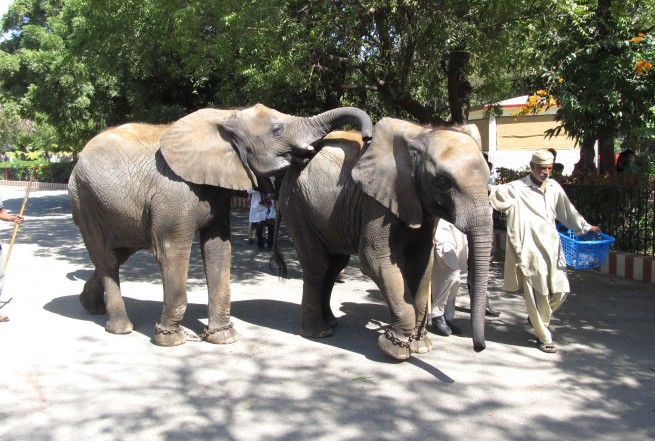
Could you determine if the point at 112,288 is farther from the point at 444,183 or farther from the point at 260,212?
the point at 260,212

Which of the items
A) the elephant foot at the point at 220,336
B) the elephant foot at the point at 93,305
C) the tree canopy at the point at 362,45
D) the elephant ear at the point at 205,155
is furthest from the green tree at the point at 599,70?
the elephant foot at the point at 93,305

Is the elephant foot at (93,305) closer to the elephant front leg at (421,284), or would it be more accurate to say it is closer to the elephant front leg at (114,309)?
the elephant front leg at (114,309)

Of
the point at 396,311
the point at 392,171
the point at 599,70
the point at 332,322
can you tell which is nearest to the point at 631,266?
the point at 599,70

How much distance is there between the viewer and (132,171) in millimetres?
6238

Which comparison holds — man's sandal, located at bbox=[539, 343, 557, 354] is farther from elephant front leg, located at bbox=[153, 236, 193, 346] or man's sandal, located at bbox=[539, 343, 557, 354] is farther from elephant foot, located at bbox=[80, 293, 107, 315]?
elephant foot, located at bbox=[80, 293, 107, 315]

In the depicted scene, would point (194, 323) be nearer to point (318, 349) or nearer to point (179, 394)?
point (318, 349)

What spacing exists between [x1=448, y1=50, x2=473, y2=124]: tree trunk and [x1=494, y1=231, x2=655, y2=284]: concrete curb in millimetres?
3505

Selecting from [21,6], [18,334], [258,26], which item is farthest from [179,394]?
[21,6]

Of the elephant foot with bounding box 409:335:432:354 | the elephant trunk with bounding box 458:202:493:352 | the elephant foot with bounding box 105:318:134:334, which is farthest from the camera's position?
the elephant foot with bounding box 105:318:134:334

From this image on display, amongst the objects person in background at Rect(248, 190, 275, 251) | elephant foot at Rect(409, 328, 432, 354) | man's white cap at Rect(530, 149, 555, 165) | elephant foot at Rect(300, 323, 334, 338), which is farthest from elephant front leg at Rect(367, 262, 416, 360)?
person in background at Rect(248, 190, 275, 251)

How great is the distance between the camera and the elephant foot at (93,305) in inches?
290

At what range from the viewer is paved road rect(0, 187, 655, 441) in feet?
14.5

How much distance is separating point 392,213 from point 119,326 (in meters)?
2.99

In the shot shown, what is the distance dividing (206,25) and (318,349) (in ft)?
21.5
